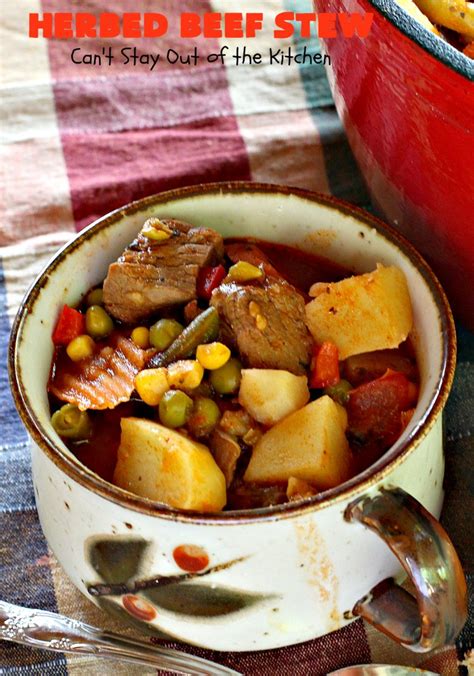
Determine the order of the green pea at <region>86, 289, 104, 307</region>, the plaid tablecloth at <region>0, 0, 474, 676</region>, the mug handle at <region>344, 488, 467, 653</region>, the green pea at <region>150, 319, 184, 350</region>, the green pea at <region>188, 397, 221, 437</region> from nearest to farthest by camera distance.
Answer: the mug handle at <region>344, 488, 467, 653</region> → the green pea at <region>188, 397, 221, 437</region> → the green pea at <region>150, 319, 184, 350</region> → the green pea at <region>86, 289, 104, 307</region> → the plaid tablecloth at <region>0, 0, 474, 676</region>

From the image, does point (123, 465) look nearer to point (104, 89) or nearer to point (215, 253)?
point (215, 253)

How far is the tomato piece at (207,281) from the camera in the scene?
1.61 metres

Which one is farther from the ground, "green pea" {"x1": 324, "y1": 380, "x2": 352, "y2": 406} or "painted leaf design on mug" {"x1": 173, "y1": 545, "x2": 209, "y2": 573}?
"green pea" {"x1": 324, "y1": 380, "x2": 352, "y2": 406}

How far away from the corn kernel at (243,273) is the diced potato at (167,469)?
11.6 inches

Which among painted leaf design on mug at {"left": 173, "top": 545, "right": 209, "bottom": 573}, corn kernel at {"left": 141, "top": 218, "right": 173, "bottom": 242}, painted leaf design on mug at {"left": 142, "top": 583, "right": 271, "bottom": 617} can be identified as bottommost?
painted leaf design on mug at {"left": 142, "top": 583, "right": 271, "bottom": 617}

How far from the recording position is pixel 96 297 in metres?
1.66

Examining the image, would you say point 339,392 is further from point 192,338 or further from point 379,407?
point 192,338

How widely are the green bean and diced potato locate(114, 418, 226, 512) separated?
13 centimetres

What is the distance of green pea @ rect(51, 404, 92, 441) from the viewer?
1464mm

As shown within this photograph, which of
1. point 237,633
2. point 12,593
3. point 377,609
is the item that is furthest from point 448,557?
point 12,593

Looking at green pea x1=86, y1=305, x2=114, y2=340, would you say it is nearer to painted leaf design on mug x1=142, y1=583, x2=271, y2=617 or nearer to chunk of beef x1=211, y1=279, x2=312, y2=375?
chunk of beef x1=211, y1=279, x2=312, y2=375

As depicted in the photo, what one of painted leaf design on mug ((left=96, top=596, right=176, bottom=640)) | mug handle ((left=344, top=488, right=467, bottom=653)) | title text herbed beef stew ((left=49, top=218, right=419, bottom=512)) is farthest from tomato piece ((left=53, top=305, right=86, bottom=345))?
mug handle ((left=344, top=488, right=467, bottom=653))

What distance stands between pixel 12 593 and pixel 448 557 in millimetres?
755

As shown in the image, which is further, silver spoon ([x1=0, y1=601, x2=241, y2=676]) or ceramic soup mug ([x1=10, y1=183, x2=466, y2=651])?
silver spoon ([x1=0, y1=601, x2=241, y2=676])
